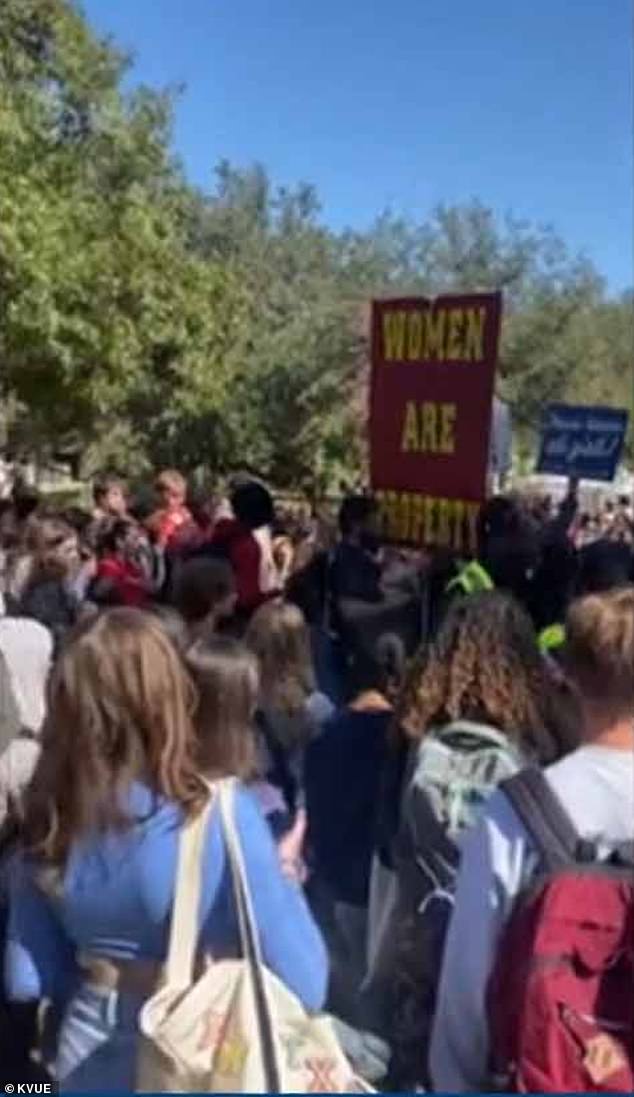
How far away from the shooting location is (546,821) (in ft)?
8.59

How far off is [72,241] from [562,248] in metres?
25.4

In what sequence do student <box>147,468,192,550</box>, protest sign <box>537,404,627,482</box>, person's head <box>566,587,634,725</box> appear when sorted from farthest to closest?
protest sign <box>537,404,627,482</box> → student <box>147,468,192,550</box> → person's head <box>566,587,634,725</box>

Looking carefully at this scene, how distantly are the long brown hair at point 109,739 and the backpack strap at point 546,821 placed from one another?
0.48m

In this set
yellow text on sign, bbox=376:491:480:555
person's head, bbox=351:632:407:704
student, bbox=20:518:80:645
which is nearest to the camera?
person's head, bbox=351:632:407:704

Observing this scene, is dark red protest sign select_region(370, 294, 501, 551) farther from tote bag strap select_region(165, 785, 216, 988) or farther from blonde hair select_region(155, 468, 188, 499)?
tote bag strap select_region(165, 785, 216, 988)

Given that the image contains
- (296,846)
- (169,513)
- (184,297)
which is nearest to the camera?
(296,846)

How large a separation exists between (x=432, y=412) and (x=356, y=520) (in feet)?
5.71

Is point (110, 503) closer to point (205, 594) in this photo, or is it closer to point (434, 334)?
point (434, 334)

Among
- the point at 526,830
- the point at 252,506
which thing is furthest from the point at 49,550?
the point at 526,830

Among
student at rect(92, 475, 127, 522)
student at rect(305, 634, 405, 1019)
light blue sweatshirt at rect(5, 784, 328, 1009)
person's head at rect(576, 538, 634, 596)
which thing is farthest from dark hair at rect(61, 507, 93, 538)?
light blue sweatshirt at rect(5, 784, 328, 1009)

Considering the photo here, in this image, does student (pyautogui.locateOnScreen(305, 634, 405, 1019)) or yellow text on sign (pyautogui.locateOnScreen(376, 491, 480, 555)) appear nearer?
student (pyautogui.locateOnScreen(305, 634, 405, 1019))

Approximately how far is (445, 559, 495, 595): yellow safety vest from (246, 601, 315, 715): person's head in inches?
33.9

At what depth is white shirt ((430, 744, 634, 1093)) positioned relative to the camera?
8.57ft

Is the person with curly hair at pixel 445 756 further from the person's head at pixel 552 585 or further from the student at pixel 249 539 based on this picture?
the student at pixel 249 539
